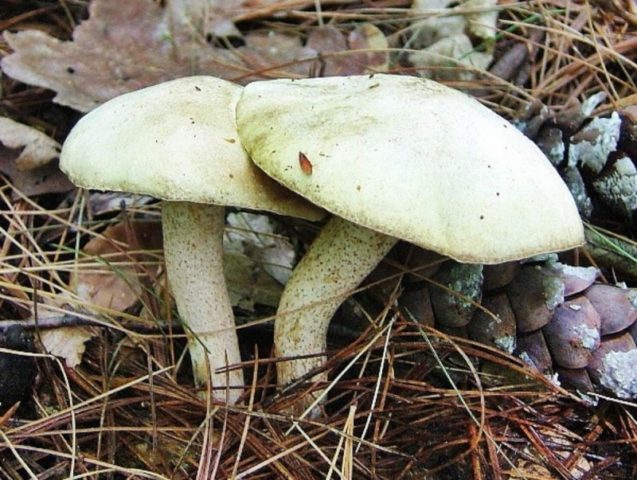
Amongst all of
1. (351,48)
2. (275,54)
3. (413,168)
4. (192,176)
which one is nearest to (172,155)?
(192,176)

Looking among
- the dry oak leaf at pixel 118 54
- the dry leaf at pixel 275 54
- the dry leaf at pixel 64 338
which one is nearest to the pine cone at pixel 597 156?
the dry leaf at pixel 275 54

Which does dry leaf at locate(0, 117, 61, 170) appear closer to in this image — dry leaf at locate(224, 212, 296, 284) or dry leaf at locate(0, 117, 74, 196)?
dry leaf at locate(0, 117, 74, 196)

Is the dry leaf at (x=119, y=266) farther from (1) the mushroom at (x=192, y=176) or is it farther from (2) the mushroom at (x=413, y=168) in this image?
(2) the mushroom at (x=413, y=168)

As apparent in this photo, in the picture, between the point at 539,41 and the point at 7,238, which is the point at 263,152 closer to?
the point at 7,238

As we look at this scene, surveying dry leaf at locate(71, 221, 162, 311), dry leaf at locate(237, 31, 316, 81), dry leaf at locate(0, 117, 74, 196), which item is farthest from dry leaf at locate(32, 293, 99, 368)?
dry leaf at locate(237, 31, 316, 81)

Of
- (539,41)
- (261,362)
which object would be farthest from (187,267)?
(539,41)
